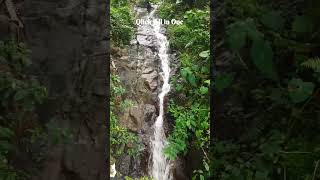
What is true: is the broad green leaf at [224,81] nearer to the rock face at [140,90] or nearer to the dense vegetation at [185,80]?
the dense vegetation at [185,80]

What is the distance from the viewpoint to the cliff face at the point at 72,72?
8.76 ft

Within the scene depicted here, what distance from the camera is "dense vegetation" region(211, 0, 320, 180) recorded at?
1.54 meters

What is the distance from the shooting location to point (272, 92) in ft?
Result: 5.90

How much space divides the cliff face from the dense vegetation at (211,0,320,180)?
1.15 metres

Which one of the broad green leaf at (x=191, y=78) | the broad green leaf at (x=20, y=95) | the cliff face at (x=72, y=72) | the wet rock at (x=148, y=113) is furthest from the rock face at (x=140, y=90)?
the broad green leaf at (x=20, y=95)

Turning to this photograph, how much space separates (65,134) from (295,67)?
1.40 m

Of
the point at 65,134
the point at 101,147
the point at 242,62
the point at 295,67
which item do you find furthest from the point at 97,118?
the point at 295,67

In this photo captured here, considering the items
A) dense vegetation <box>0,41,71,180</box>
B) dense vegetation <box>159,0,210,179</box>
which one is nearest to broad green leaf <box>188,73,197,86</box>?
dense vegetation <box>159,0,210,179</box>

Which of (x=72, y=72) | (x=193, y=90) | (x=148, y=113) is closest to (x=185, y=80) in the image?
(x=193, y=90)

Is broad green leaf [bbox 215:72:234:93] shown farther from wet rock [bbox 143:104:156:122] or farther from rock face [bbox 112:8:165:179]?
wet rock [bbox 143:104:156:122]

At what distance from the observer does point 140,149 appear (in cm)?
630

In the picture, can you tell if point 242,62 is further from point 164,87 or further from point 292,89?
point 164,87

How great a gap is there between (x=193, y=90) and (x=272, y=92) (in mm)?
3214

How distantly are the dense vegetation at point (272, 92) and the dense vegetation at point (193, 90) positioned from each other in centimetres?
192
